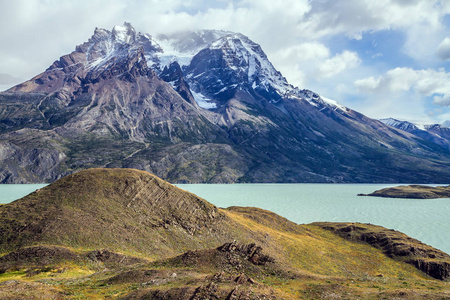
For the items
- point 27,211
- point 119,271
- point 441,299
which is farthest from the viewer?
point 27,211

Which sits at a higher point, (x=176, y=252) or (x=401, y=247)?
(x=401, y=247)

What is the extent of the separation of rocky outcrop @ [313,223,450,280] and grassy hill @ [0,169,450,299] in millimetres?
370

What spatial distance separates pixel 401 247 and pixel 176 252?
7161 centimetres

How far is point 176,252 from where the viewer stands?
8081 centimetres

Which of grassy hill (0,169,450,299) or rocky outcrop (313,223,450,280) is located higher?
rocky outcrop (313,223,450,280)

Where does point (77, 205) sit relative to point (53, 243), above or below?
above

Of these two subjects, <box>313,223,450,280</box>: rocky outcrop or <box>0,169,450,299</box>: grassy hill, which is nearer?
<box>0,169,450,299</box>: grassy hill

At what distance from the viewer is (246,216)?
118500 millimetres

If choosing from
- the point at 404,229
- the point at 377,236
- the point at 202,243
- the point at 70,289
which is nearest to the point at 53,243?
the point at 70,289

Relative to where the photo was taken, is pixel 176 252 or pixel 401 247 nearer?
pixel 176 252

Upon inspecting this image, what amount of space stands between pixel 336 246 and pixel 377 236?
60.8 feet

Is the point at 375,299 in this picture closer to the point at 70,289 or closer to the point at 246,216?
the point at 70,289

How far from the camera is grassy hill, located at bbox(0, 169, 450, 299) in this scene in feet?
156

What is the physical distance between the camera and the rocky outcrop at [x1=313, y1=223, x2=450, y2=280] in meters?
89.7
